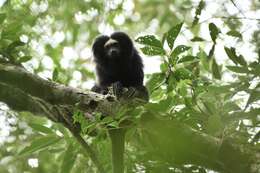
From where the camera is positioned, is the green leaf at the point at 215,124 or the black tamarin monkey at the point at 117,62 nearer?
the green leaf at the point at 215,124

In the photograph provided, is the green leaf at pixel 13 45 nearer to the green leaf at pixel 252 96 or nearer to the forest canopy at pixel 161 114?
the forest canopy at pixel 161 114

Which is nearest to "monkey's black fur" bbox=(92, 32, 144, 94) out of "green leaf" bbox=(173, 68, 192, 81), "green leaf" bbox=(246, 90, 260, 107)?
"green leaf" bbox=(173, 68, 192, 81)

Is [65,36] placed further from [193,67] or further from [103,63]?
[193,67]

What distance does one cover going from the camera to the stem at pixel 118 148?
8.18ft

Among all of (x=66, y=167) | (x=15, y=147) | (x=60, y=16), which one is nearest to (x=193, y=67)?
(x=66, y=167)

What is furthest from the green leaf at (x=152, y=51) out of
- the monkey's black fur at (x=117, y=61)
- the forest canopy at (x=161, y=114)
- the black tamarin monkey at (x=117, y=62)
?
the monkey's black fur at (x=117, y=61)

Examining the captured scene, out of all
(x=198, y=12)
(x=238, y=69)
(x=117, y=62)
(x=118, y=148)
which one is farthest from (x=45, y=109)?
(x=117, y=62)

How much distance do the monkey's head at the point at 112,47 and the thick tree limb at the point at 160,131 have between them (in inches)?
77.0

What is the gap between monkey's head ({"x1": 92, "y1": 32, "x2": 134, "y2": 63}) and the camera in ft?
14.9

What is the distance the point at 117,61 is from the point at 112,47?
0.49 feet

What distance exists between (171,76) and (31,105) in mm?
1185

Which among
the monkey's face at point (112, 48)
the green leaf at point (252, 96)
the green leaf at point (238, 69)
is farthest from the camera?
the monkey's face at point (112, 48)

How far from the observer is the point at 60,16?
4180mm

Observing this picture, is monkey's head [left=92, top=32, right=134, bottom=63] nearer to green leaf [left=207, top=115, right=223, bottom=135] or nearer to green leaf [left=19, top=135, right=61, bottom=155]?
green leaf [left=19, top=135, right=61, bottom=155]
